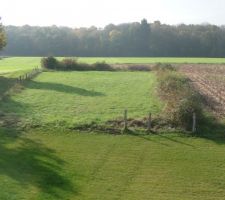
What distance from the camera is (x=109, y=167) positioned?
25.0 meters

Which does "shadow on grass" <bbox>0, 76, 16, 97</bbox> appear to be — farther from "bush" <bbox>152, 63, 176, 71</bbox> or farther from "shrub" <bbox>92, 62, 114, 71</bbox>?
"shrub" <bbox>92, 62, 114, 71</bbox>

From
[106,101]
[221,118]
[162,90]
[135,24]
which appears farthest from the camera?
[135,24]

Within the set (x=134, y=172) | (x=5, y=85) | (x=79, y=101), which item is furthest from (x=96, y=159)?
(x=5, y=85)

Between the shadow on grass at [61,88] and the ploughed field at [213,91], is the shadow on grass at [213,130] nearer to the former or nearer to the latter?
the ploughed field at [213,91]

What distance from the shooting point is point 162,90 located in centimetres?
4900

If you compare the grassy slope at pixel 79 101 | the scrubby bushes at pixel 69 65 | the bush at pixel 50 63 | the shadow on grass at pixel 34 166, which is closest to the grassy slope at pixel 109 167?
the shadow on grass at pixel 34 166

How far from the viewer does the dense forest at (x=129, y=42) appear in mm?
152125

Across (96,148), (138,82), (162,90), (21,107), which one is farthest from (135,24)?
(96,148)

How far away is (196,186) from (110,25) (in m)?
165

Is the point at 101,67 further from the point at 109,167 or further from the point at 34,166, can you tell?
the point at 34,166

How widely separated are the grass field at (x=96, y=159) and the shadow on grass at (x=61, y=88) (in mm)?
7979

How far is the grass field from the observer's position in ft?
71.2

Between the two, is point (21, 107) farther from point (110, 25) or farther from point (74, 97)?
point (110, 25)

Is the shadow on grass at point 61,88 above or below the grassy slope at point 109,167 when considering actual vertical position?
above
